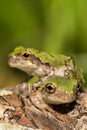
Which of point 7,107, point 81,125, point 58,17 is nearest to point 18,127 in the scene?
point 7,107

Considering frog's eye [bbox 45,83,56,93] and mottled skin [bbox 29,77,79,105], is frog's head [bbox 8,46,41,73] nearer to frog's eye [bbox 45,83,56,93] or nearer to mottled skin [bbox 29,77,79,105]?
mottled skin [bbox 29,77,79,105]

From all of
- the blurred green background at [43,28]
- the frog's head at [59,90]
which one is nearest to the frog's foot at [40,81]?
the frog's head at [59,90]

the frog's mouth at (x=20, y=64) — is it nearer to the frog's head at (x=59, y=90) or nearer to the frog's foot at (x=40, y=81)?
the frog's foot at (x=40, y=81)

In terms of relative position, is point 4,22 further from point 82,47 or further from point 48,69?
point 48,69

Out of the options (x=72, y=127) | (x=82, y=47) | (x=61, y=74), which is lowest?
(x=72, y=127)

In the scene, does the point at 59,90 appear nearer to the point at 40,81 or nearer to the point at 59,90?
the point at 59,90
